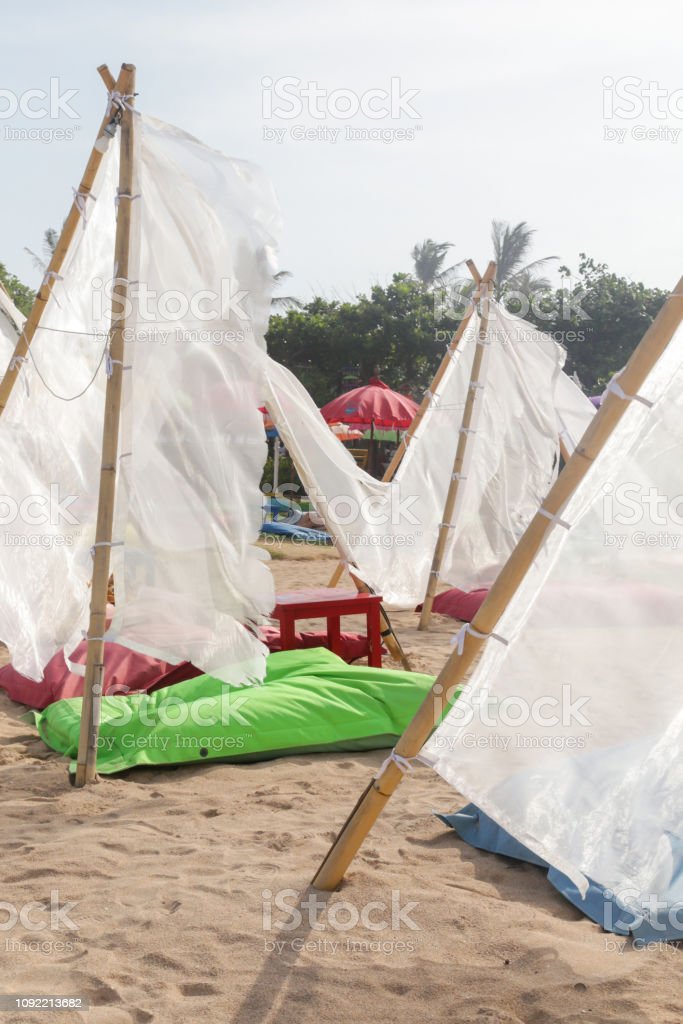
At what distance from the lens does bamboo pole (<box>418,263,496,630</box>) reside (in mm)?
6605

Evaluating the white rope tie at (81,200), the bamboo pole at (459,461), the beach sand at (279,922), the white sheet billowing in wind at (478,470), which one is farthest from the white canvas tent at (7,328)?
the bamboo pole at (459,461)

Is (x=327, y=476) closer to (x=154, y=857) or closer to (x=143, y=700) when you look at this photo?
(x=143, y=700)

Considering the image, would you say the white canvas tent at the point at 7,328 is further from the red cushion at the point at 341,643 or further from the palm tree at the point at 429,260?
Answer: the palm tree at the point at 429,260

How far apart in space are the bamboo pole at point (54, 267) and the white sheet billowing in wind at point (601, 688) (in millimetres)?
2393

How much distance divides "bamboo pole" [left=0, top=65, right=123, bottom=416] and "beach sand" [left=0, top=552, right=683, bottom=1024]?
5.49 feet

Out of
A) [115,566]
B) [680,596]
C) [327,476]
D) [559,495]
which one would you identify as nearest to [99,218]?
[115,566]

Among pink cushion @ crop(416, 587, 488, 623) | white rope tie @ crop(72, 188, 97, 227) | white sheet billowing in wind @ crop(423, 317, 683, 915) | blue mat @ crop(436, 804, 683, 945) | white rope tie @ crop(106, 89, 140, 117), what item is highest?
white rope tie @ crop(106, 89, 140, 117)

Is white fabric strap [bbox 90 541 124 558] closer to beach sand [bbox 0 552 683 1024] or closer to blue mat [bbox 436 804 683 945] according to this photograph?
beach sand [bbox 0 552 683 1024]

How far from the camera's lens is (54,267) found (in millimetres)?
3951

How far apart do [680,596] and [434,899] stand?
1.05 m

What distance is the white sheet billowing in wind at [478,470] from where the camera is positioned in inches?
252

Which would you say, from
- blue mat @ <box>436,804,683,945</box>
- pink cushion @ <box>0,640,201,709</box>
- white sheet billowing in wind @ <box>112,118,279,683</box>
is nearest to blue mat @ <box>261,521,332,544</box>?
pink cushion @ <box>0,640,201,709</box>

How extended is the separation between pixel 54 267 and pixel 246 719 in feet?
6.58

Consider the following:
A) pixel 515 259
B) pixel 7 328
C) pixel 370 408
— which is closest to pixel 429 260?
pixel 515 259
